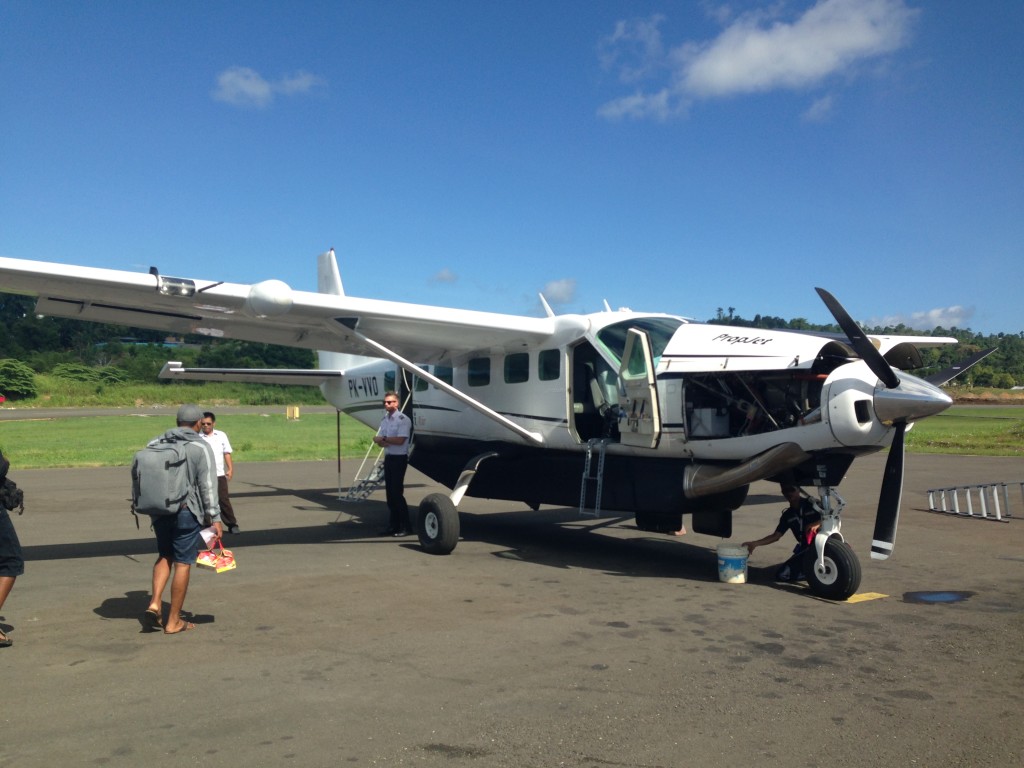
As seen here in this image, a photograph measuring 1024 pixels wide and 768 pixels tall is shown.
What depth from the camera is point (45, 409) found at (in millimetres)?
56125

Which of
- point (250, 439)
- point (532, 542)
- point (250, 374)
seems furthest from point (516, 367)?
point (250, 439)

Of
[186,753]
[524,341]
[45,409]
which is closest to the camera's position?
[186,753]

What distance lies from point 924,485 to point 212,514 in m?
15.7

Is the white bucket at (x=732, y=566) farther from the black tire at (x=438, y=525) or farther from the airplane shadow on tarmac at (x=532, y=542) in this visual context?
the black tire at (x=438, y=525)

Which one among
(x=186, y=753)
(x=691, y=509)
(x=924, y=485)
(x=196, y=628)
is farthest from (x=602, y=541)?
(x=924, y=485)

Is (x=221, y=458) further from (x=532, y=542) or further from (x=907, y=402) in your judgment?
(x=907, y=402)

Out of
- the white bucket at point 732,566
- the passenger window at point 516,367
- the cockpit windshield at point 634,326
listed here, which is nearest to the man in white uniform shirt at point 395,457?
the passenger window at point 516,367

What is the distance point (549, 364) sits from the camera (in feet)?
33.4

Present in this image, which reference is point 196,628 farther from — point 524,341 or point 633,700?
point 524,341

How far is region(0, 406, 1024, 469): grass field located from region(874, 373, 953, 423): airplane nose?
18572mm

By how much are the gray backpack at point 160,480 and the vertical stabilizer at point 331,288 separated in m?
8.63

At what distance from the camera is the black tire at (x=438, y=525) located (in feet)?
31.7

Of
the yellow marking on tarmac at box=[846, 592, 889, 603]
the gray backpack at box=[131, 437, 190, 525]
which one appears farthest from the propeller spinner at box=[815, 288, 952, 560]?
the gray backpack at box=[131, 437, 190, 525]

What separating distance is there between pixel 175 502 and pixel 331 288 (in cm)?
950
